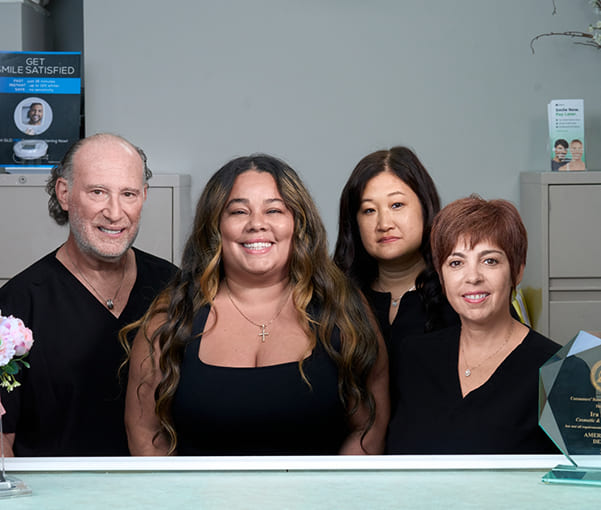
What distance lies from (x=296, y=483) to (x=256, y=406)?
1.18 feet

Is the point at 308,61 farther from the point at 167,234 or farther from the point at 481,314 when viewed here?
the point at 481,314

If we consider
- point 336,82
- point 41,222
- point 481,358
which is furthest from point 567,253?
point 41,222

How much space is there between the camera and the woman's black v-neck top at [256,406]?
71.2 inches

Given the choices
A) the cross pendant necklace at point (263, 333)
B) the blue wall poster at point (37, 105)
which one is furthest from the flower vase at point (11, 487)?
the blue wall poster at point (37, 105)

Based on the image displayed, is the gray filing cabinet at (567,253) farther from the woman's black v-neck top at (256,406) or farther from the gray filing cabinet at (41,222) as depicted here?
the woman's black v-neck top at (256,406)

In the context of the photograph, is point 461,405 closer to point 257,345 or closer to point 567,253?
point 257,345

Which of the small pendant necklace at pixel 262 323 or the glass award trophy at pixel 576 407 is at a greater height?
the small pendant necklace at pixel 262 323

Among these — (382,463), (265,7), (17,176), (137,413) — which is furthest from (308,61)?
(382,463)

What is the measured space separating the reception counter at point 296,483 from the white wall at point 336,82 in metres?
2.65

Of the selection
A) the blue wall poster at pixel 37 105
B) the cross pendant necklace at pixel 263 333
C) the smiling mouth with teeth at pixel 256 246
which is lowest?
the cross pendant necklace at pixel 263 333

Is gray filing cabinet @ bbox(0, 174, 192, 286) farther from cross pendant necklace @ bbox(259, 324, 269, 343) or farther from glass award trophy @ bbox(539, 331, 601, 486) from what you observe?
glass award trophy @ bbox(539, 331, 601, 486)

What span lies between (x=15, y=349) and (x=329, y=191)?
2.87 metres

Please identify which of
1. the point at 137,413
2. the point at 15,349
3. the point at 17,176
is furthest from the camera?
the point at 17,176

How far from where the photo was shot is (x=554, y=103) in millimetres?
3834
